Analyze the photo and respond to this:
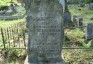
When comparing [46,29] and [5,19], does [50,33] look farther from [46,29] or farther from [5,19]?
[5,19]

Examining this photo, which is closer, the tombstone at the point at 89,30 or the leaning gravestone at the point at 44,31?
the leaning gravestone at the point at 44,31

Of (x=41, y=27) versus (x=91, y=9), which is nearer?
(x=41, y=27)

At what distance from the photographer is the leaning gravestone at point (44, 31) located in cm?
706

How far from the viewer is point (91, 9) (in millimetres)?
21656

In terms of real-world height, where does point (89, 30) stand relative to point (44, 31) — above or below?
below

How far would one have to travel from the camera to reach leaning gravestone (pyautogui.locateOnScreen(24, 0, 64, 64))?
7.06m

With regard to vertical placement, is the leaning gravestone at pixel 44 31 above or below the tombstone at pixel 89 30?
above

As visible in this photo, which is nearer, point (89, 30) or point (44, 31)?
point (44, 31)

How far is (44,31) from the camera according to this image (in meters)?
7.30

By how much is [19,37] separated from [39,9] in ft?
13.8

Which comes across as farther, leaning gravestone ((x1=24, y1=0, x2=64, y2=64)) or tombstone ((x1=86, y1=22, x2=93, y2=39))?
tombstone ((x1=86, y1=22, x2=93, y2=39))

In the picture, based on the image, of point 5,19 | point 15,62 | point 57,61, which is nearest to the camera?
point 57,61

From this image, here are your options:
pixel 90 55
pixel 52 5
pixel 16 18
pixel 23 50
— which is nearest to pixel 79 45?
pixel 90 55

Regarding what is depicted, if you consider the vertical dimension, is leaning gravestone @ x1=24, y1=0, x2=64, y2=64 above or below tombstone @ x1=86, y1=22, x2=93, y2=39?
above
